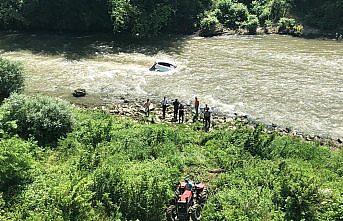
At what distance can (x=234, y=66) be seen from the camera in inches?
1641

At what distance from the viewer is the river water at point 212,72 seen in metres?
34.3

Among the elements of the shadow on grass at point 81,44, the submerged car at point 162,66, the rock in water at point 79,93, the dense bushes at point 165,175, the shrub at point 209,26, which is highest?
the shrub at point 209,26

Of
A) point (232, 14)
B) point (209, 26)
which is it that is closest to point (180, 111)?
point (209, 26)

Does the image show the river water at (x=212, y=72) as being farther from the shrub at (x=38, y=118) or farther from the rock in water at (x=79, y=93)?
the shrub at (x=38, y=118)

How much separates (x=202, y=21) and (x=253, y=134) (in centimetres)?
2818

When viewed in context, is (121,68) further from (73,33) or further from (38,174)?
(38,174)

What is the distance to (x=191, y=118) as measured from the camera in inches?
1272

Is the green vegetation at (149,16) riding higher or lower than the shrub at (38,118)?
higher

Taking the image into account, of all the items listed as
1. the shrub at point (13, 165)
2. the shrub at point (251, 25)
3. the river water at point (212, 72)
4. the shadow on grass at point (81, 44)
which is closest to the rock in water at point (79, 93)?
the river water at point (212, 72)

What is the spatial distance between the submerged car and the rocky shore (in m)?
5.71

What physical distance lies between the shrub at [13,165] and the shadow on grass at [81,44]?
75.7 feet

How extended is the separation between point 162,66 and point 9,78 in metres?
13.4

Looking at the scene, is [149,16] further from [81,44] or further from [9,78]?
[9,78]

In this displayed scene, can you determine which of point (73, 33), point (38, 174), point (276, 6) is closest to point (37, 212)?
point (38, 174)
